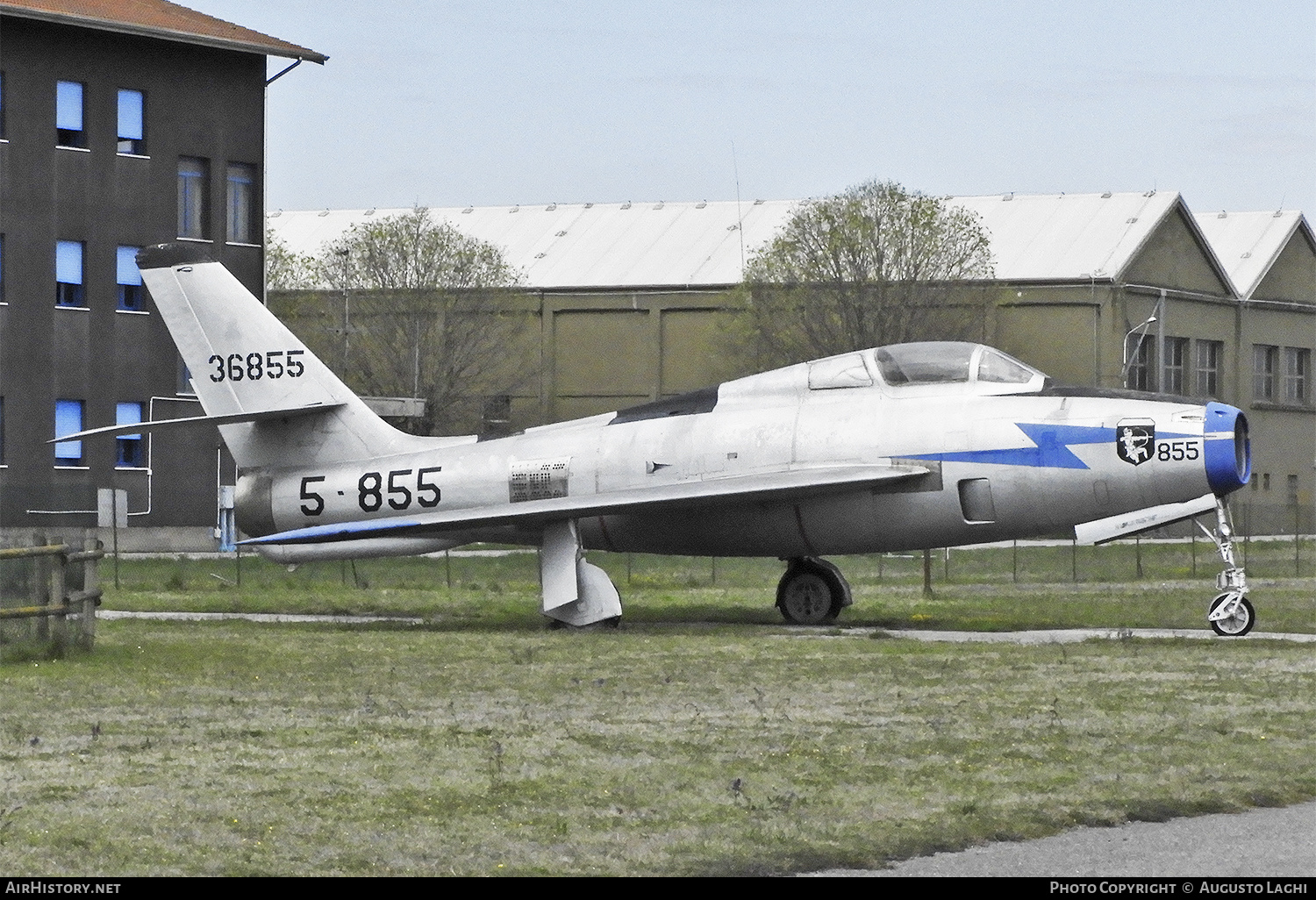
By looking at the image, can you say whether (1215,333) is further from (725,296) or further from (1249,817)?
(1249,817)

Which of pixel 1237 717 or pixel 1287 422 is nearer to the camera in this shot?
pixel 1237 717

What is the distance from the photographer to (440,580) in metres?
34.7

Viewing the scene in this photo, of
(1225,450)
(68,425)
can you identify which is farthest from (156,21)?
(1225,450)

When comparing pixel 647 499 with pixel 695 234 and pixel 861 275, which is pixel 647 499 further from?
pixel 695 234

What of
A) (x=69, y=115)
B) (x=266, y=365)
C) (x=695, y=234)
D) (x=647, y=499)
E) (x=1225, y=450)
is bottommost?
(x=647, y=499)

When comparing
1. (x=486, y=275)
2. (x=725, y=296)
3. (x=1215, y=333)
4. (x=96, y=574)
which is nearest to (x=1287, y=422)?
(x=1215, y=333)

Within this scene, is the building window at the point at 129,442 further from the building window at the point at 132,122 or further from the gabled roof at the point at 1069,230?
the gabled roof at the point at 1069,230

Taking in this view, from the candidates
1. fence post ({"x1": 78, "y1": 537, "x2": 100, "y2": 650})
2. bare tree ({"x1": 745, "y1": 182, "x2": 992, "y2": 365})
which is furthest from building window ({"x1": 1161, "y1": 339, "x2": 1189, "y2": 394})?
fence post ({"x1": 78, "y1": 537, "x2": 100, "y2": 650})

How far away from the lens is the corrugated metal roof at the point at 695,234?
233 feet

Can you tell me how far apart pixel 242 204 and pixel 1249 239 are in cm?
4424

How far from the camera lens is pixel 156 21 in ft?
164

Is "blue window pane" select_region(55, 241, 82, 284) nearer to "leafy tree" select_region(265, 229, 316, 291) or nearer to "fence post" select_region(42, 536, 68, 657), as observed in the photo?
"leafy tree" select_region(265, 229, 316, 291)

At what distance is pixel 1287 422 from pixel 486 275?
32514mm

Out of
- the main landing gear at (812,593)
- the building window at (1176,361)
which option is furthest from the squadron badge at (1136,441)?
the building window at (1176,361)
